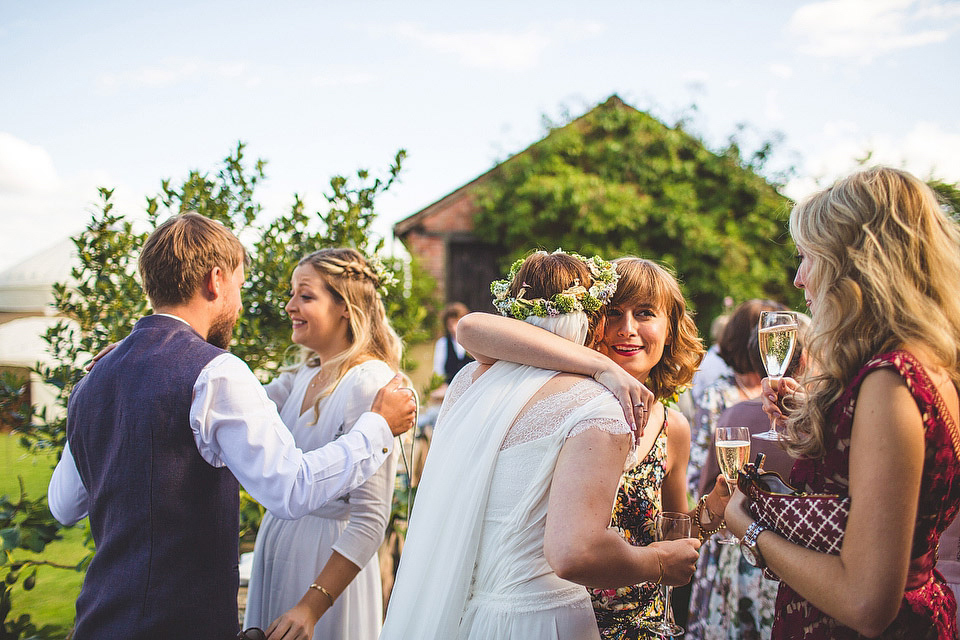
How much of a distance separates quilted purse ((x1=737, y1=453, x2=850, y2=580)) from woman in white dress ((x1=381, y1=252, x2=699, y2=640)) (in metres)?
0.25

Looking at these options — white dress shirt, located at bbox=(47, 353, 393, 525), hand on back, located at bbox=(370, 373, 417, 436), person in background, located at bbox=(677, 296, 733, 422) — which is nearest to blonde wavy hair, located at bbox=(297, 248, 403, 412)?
hand on back, located at bbox=(370, 373, 417, 436)

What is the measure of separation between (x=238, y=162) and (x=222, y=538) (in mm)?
2356

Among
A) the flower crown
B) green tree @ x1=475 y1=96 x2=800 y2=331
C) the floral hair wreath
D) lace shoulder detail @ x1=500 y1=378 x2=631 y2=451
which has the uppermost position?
green tree @ x1=475 y1=96 x2=800 y2=331

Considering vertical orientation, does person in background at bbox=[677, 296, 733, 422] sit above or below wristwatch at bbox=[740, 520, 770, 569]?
above

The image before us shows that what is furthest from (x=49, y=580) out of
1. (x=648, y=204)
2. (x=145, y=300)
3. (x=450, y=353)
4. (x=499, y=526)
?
(x=648, y=204)

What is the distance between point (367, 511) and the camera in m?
2.63

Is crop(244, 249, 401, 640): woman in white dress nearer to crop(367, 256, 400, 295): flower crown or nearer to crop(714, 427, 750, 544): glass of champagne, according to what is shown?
crop(367, 256, 400, 295): flower crown

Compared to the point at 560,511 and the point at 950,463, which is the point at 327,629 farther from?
the point at 950,463

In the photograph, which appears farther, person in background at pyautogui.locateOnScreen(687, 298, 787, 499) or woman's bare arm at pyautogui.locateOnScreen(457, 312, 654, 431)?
person in background at pyautogui.locateOnScreen(687, 298, 787, 499)

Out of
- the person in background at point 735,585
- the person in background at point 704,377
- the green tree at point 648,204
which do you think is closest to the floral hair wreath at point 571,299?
the person in background at point 735,585

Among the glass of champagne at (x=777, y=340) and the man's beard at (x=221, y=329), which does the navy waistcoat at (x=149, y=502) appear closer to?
the man's beard at (x=221, y=329)

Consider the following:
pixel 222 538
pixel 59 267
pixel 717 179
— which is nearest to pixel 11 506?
pixel 222 538

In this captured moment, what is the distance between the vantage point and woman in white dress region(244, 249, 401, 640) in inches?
100.0

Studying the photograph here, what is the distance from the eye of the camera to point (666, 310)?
2586mm
